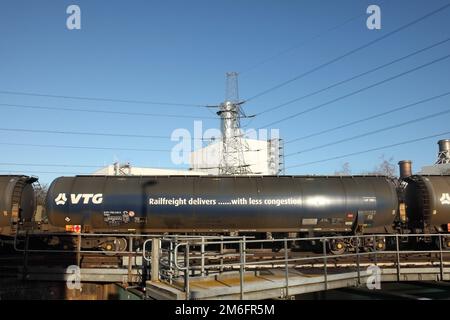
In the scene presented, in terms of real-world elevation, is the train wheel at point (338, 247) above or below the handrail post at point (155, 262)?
below

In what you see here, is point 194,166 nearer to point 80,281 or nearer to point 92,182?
point 92,182

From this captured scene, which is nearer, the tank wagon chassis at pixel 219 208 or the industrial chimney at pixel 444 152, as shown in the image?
the tank wagon chassis at pixel 219 208

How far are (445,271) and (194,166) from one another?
269 ft

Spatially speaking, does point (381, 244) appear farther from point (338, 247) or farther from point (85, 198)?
point (85, 198)

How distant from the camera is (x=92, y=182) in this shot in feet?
61.7

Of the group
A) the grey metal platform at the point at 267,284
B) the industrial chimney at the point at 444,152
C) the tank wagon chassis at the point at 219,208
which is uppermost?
the industrial chimney at the point at 444,152

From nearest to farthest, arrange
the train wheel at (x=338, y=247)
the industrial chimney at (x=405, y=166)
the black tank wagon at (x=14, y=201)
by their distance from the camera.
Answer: the black tank wagon at (x=14, y=201) → the train wheel at (x=338, y=247) → the industrial chimney at (x=405, y=166)

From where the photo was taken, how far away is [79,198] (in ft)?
59.7

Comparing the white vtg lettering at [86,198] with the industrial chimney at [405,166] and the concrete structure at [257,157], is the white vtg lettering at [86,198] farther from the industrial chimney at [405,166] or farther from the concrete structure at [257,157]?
the concrete structure at [257,157]

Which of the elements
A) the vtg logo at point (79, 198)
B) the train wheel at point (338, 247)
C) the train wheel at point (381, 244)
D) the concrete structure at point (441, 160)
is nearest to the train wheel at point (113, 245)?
the vtg logo at point (79, 198)

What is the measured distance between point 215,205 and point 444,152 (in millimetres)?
75470

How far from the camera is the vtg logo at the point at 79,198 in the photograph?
59.6 feet

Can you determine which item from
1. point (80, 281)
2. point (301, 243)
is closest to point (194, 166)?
point (301, 243)

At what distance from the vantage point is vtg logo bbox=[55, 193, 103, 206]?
18156 mm
